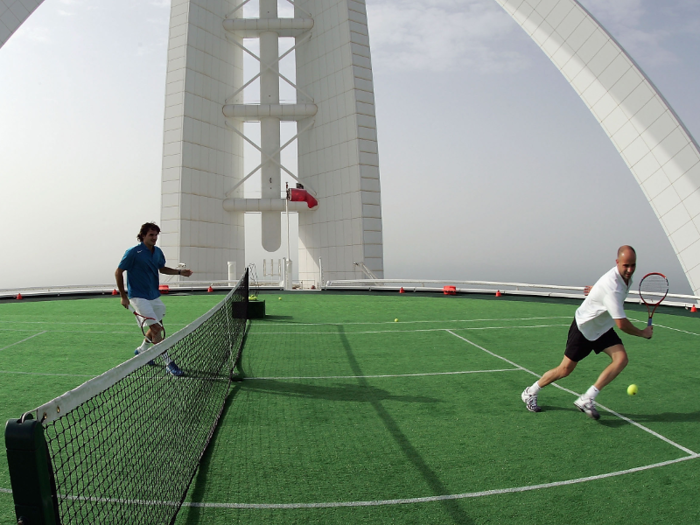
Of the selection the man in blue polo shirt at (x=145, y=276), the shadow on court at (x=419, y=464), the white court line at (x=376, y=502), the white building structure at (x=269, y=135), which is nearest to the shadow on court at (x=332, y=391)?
the shadow on court at (x=419, y=464)

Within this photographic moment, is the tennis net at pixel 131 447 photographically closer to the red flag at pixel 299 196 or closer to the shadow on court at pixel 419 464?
the shadow on court at pixel 419 464

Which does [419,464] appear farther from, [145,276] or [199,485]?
[145,276]

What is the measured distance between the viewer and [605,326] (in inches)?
201

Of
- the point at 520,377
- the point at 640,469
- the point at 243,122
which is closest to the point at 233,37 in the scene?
the point at 243,122

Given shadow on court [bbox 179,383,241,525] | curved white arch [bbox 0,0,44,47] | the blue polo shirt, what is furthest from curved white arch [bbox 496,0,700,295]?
curved white arch [bbox 0,0,44,47]

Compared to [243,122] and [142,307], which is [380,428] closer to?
[142,307]

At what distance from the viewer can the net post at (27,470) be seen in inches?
73.9

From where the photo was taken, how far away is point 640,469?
4078 millimetres

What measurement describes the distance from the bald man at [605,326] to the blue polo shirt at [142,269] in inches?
200

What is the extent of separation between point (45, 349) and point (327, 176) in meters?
24.5

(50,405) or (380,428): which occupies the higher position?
(50,405)

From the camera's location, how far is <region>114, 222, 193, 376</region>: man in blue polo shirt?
675 cm

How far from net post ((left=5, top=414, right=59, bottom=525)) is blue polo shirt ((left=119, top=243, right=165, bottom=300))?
199 inches

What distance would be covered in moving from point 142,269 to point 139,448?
3.71 meters
